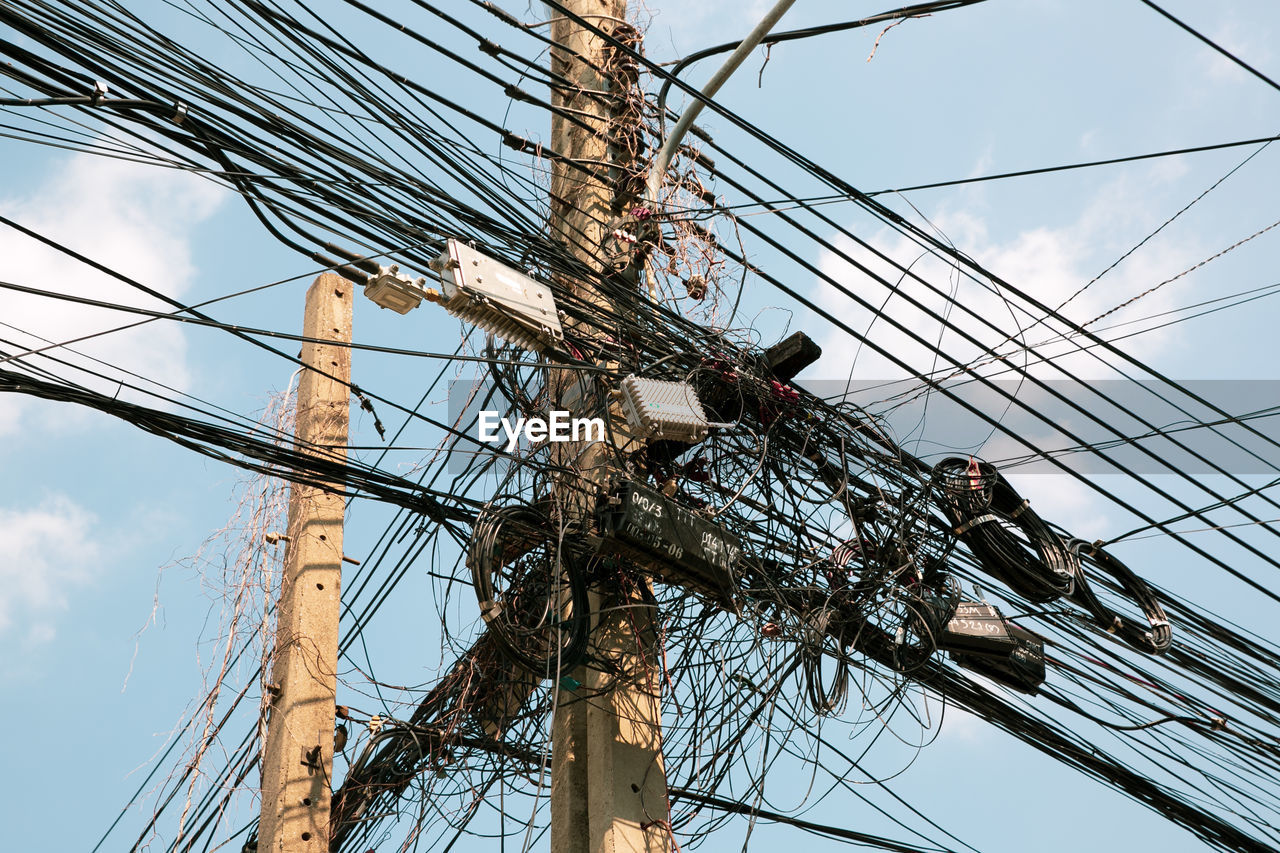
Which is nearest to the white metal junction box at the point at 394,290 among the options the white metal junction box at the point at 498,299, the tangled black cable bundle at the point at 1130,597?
the white metal junction box at the point at 498,299

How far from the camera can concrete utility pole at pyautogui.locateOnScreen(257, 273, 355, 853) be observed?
4.59 m

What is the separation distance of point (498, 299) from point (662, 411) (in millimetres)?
724

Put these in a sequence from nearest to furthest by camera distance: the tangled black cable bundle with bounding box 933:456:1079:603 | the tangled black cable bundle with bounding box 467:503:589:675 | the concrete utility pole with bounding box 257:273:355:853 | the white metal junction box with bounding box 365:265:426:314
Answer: the white metal junction box with bounding box 365:265:426:314
the tangled black cable bundle with bounding box 467:503:589:675
the concrete utility pole with bounding box 257:273:355:853
the tangled black cable bundle with bounding box 933:456:1079:603

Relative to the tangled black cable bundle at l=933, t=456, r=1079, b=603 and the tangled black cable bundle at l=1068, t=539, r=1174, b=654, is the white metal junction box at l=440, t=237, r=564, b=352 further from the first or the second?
the tangled black cable bundle at l=1068, t=539, r=1174, b=654

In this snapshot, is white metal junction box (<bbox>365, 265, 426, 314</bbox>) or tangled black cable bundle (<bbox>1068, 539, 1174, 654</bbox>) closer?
white metal junction box (<bbox>365, 265, 426, 314</bbox>)

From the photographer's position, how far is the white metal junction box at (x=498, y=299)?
13.6ft

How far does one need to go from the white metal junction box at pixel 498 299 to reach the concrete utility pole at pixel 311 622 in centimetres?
49

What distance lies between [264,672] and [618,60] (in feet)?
10.1

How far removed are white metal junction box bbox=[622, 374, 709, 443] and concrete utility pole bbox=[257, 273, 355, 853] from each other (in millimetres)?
1027

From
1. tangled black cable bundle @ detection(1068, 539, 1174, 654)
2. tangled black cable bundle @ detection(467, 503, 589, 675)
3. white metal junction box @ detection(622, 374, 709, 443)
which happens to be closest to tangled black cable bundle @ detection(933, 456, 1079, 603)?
tangled black cable bundle @ detection(1068, 539, 1174, 654)

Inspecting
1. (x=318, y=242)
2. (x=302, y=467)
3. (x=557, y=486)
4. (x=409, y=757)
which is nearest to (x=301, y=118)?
(x=318, y=242)

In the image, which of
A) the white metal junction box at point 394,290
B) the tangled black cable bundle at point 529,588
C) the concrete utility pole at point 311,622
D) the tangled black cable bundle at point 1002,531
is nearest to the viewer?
the white metal junction box at point 394,290

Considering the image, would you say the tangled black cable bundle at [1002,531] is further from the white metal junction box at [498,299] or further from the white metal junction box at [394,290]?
the white metal junction box at [394,290]

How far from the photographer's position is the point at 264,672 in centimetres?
494
